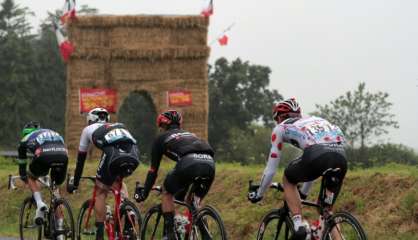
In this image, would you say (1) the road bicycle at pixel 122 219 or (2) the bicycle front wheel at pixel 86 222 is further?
(2) the bicycle front wheel at pixel 86 222

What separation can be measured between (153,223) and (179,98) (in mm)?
27698

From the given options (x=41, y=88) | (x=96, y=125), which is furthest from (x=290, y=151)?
(x=96, y=125)

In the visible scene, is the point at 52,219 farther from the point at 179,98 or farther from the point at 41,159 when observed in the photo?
the point at 179,98

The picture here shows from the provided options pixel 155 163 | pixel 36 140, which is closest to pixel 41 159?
pixel 36 140

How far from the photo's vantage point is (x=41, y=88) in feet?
269

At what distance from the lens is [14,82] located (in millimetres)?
77812

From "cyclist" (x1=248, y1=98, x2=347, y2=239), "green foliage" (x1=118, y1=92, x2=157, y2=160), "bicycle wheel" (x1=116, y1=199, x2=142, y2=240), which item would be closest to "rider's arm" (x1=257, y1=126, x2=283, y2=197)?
"cyclist" (x1=248, y1=98, x2=347, y2=239)

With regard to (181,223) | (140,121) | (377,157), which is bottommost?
(140,121)

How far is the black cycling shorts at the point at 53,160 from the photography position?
13414 mm

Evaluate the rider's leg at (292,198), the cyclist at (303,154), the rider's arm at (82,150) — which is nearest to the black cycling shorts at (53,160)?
the rider's arm at (82,150)

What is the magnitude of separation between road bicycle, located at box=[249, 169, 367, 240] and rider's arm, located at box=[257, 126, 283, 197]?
9.1 inches

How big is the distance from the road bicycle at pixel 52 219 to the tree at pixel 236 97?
60.4 metres

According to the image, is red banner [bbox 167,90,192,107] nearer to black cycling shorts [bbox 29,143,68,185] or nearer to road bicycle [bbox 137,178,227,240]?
black cycling shorts [bbox 29,143,68,185]

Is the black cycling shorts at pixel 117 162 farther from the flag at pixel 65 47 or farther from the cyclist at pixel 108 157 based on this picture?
the flag at pixel 65 47
